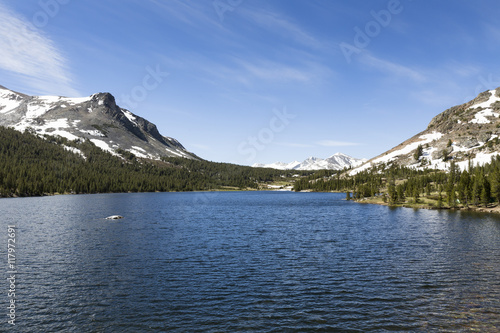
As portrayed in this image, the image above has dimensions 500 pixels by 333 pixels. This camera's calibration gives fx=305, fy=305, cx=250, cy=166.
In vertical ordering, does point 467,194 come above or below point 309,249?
above

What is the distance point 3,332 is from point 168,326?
551 inches

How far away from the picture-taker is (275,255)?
54.0 metres

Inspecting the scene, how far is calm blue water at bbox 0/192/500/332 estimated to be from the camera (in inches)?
1128

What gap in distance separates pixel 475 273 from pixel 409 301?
17.7 m

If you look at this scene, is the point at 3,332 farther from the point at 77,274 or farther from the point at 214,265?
the point at 214,265

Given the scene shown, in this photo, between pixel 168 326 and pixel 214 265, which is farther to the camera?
pixel 214 265

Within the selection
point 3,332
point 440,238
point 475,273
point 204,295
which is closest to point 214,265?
point 204,295

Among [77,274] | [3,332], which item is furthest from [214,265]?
[3,332]

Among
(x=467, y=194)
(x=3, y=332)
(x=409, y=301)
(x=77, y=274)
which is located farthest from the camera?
(x=467, y=194)

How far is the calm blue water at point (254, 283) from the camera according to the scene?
28.6m

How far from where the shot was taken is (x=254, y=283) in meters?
39.0

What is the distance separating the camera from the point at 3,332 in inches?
1040

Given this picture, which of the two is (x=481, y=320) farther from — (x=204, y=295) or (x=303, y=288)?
(x=204, y=295)

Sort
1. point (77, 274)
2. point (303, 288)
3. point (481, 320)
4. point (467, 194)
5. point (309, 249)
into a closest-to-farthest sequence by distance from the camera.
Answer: point (481, 320)
point (303, 288)
point (77, 274)
point (309, 249)
point (467, 194)
